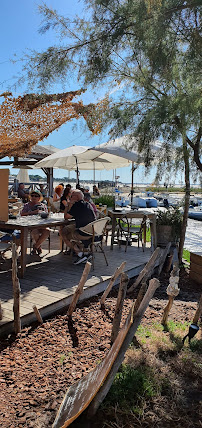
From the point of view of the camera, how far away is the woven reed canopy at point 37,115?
16.5 feet

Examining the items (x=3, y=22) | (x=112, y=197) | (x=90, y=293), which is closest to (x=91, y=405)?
(x=90, y=293)

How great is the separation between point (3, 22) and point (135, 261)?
13.2 feet

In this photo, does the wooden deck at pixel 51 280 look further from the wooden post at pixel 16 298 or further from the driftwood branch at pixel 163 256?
the driftwood branch at pixel 163 256

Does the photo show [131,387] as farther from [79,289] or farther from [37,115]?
[37,115]

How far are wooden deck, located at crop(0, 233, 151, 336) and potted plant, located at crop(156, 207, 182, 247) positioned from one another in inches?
19.5

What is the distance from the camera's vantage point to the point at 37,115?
5.79 metres

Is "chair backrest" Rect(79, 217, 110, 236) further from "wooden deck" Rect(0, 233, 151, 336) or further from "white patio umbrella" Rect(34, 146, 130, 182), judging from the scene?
"white patio umbrella" Rect(34, 146, 130, 182)

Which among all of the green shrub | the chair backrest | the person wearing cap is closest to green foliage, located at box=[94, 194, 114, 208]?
the person wearing cap

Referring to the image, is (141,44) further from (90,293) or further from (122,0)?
(90,293)

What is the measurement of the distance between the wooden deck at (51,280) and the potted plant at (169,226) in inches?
19.5

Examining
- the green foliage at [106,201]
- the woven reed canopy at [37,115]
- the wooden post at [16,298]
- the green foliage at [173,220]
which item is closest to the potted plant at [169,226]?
the green foliage at [173,220]

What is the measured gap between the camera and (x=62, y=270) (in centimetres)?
514

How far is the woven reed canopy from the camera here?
16.5 ft

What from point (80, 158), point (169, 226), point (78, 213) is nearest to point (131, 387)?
point (78, 213)
